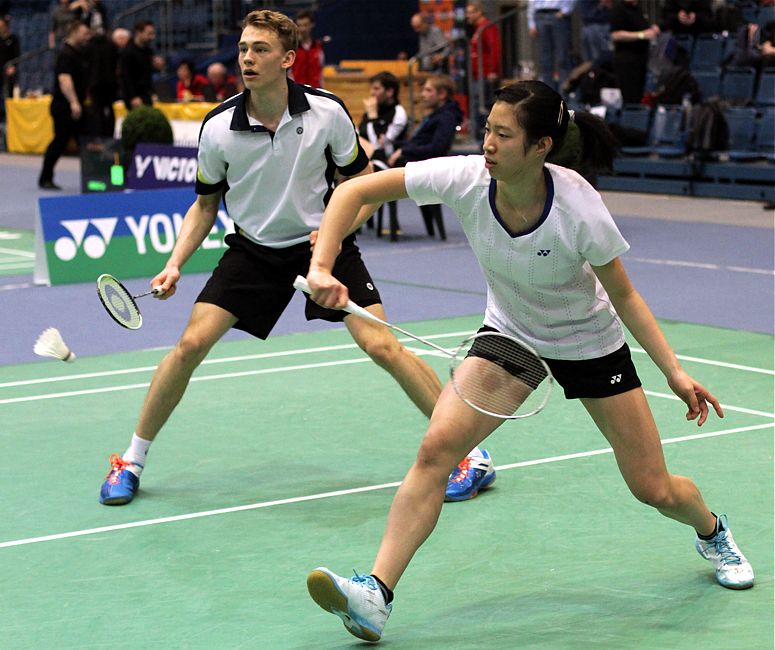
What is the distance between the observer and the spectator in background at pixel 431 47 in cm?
2122

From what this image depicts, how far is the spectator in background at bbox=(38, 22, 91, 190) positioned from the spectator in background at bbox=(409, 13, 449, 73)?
504 centimetres

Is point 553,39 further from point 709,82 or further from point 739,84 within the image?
point 739,84

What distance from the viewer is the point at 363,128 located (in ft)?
47.4

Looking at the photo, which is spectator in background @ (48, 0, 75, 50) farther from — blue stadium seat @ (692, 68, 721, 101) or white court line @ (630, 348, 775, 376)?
white court line @ (630, 348, 775, 376)

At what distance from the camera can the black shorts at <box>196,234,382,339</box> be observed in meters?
5.75

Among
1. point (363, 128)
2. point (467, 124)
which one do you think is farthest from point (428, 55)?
point (363, 128)

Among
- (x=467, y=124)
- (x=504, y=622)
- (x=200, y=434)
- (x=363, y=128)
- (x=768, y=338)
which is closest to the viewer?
(x=504, y=622)

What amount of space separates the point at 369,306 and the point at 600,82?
13.2 m

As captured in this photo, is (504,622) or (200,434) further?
(200,434)

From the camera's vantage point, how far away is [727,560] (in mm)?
4656

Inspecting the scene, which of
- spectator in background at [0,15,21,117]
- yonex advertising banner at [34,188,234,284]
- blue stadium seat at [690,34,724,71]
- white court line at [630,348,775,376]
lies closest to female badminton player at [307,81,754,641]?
white court line at [630,348,775,376]

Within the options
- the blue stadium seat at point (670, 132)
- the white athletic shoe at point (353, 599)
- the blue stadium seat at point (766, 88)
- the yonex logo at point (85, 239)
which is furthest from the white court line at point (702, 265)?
the white athletic shoe at point (353, 599)

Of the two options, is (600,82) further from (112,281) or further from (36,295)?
(112,281)

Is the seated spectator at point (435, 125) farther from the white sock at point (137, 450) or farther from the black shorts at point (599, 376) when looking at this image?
the black shorts at point (599, 376)
